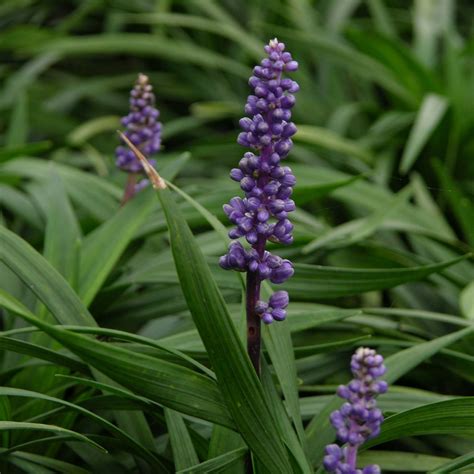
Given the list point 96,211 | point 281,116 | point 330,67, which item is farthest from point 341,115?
point 281,116

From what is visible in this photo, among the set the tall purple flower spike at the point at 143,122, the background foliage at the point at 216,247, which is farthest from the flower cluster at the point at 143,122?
the background foliage at the point at 216,247

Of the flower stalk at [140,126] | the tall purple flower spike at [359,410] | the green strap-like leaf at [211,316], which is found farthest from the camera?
the flower stalk at [140,126]

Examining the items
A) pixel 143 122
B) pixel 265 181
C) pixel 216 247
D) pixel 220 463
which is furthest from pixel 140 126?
pixel 220 463

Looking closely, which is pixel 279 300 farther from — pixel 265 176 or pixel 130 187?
pixel 130 187

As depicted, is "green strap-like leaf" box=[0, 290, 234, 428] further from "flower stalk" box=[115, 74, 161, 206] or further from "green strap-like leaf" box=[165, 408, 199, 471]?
"flower stalk" box=[115, 74, 161, 206]

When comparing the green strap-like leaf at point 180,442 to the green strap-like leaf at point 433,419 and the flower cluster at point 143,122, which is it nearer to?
the green strap-like leaf at point 433,419

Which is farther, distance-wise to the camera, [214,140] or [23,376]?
[214,140]

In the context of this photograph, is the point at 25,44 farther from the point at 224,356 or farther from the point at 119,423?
the point at 224,356
